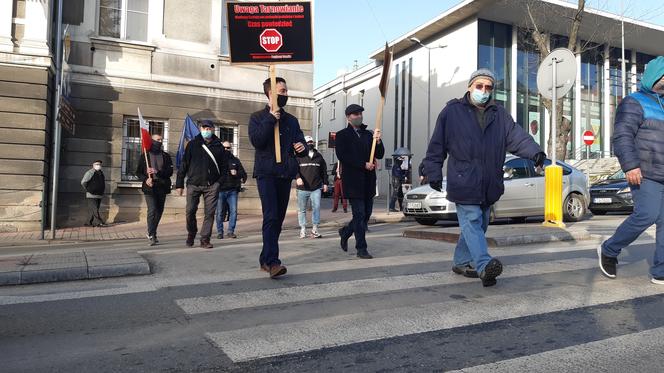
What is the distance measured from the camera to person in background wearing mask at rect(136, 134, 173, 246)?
863 centimetres

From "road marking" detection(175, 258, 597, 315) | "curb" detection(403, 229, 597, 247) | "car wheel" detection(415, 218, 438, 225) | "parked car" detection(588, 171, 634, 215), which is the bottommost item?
"road marking" detection(175, 258, 597, 315)

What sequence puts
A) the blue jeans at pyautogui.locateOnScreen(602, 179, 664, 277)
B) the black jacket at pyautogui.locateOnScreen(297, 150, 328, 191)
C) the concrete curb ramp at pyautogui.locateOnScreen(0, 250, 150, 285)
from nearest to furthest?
the blue jeans at pyautogui.locateOnScreen(602, 179, 664, 277), the concrete curb ramp at pyautogui.locateOnScreen(0, 250, 150, 285), the black jacket at pyautogui.locateOnScreen(297, 150, 328, 191)

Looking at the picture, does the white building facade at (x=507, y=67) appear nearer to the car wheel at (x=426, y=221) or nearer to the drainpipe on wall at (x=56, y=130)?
the car wheel at (x=426, y=221)

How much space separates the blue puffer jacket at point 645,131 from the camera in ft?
14.9

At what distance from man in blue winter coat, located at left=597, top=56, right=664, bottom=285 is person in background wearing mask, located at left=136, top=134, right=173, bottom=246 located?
6814 mm

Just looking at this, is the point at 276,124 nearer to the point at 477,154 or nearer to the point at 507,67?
the point at 477,154

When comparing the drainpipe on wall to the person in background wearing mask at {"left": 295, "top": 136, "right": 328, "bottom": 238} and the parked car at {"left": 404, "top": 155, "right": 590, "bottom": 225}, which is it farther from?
the parked car at {"left": 404, "top": 155, "right": 590, "bottom": 225}

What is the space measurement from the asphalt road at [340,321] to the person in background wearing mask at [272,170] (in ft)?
1.02

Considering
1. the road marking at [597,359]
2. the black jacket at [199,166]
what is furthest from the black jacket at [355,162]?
the road marking at [597,359]

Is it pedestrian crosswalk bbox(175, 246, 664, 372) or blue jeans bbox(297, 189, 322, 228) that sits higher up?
blue jeans bbox(297, 189, 322, 228)

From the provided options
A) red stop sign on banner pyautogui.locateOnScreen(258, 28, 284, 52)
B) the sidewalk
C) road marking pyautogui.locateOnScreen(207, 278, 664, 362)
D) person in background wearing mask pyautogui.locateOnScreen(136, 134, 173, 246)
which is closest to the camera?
road marking pyautogui.locateOnScreen(207, 278, 664, 362)

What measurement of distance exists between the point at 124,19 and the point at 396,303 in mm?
13832

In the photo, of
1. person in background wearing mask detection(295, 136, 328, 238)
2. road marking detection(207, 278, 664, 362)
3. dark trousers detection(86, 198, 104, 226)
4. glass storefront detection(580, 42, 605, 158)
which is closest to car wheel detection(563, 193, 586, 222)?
person in background wearing mask detection(295, 136, 328, 238)

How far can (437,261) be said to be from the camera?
6.04 m
